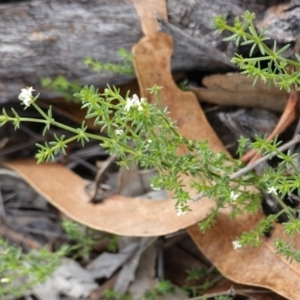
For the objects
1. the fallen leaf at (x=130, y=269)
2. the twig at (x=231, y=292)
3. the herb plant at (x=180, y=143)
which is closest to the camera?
the herb plant at (x=180, y=143)

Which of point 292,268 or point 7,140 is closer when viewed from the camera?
point 292,268

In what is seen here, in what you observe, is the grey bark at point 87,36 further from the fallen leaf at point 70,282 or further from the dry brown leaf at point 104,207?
the fallen leaf at point 70,282

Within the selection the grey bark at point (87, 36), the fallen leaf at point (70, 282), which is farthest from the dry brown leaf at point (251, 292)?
the grey bark at point (87, 36)

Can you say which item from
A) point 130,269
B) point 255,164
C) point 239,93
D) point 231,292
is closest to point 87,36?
point 239,93

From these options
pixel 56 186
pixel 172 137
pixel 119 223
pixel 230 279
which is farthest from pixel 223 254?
pixel 56 186

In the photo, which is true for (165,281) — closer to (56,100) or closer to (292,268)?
(292,268)

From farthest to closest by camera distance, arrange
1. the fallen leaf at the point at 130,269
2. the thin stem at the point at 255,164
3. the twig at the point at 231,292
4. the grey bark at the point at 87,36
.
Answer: the fallen leaf at the point at 130,269 < the grey bark at the point at 87,36 < the twig at the point at 231,292 < the thin stem at the point at 255,164

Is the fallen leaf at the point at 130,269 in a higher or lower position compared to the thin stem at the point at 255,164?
lower

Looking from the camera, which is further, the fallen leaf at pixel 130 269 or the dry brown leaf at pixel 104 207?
the fallen leaf at pixel 130 269
